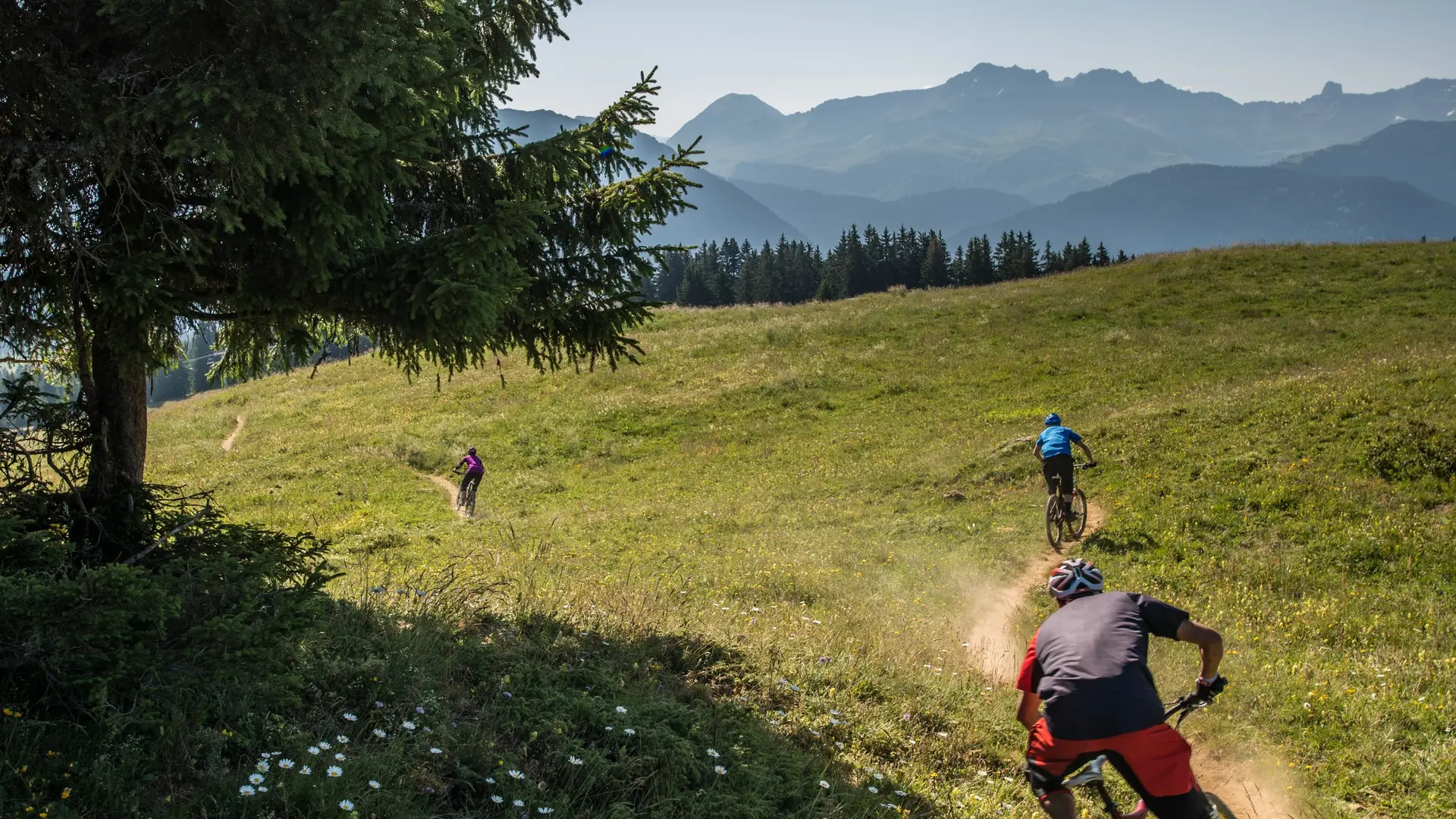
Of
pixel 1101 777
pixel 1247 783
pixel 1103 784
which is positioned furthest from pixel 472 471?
pixel 1101 777

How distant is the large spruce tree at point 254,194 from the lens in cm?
527

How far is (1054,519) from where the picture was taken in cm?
1566

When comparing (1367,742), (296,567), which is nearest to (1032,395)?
(1367,742)

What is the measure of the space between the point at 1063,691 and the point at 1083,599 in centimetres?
70

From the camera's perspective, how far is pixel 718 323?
1895 inches

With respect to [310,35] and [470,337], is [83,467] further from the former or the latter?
[310,35]

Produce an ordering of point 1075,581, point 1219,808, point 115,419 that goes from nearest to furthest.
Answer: point 1219,808
point 1075,581
point 115,419

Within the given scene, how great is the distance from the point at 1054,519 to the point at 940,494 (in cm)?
405

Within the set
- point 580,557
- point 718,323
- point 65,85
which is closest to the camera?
point 65,85

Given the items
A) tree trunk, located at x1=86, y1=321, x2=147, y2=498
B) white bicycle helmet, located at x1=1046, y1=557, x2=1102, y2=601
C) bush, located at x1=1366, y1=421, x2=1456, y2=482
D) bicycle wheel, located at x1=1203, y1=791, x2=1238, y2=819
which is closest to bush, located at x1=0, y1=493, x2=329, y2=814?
tree trunk, located at x1=86, y1=321, x2=147, y2=498

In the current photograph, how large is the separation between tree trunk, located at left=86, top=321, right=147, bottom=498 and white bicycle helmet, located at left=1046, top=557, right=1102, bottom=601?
22.3 ft

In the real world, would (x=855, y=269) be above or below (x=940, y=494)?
above

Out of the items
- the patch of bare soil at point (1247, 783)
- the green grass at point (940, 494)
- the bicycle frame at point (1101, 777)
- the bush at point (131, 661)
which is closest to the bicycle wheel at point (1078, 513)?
the green grass at point (940, 494)

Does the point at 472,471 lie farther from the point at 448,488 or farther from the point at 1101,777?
the point at 1101,777
